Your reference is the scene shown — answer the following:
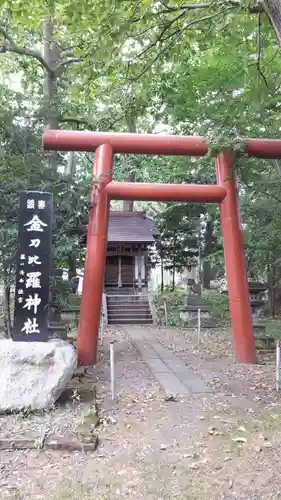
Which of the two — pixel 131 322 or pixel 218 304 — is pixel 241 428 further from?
pixel 218 304

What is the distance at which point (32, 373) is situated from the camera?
5.50 meters

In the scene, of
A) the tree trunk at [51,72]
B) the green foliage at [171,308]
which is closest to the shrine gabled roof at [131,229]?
the green foliage at [171,308]

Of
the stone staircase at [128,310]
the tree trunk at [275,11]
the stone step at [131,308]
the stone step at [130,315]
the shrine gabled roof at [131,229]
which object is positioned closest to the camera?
the tree trunk at [275,11]

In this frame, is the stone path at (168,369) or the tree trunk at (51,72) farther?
the tree trunk at (51,72)

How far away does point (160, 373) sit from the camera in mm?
7691

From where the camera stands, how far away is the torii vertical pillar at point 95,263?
8.38 metres

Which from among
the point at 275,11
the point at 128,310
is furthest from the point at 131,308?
the point at 275,11

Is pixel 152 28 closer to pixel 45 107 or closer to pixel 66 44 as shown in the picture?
pixel 45 107

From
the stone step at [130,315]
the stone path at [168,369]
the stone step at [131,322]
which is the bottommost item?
the stone path at [168,369]

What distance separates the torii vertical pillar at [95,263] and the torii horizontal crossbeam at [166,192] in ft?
1.08

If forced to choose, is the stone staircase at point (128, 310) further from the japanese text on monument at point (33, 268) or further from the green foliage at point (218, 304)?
the japanese text on monument at point (33, 268)

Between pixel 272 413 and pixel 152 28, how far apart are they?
5050mm

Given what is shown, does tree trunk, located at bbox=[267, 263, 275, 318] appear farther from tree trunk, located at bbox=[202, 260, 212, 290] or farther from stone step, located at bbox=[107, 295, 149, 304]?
tree trunk, located at bbox=[202, 260, 212, 290]

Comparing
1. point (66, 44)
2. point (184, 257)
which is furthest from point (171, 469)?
point (184, 257)
